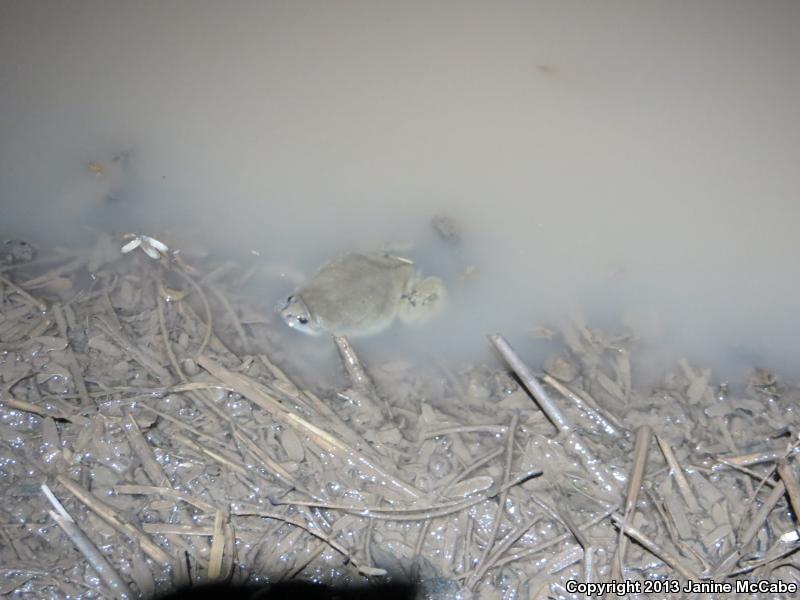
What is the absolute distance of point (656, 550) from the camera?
2.88m

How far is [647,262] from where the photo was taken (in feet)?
13.3

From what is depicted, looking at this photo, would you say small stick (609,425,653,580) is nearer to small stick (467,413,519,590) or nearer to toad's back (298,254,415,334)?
small stick (467,413,519,590)

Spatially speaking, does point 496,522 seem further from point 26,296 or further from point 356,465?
point 26,296

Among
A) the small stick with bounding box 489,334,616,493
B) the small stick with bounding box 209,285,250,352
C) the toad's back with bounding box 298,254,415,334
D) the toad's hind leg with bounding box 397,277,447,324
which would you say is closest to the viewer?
the small stick with bounding box 489,334,616,493

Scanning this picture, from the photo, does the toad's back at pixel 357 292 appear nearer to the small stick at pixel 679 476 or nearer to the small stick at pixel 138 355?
the small stick at pixel 138 355

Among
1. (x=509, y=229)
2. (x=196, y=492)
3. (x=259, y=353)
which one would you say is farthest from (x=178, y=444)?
(x=509, y=229)

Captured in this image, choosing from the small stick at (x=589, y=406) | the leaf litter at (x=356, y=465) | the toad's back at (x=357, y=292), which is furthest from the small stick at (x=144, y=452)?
the small stick at (x=589, y=406)

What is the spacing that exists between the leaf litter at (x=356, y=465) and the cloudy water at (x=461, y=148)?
0.41 m

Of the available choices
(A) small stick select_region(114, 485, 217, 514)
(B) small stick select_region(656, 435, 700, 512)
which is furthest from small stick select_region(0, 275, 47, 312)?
(B) small stick select_region(656, 435, 700, 512)

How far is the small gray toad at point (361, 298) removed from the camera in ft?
12.2

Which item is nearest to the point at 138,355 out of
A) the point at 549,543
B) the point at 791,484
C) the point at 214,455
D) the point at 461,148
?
the point at 214,455

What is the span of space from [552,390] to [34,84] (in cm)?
425

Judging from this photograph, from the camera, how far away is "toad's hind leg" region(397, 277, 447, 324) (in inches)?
154

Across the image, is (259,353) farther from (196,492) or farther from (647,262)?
(647,262)
